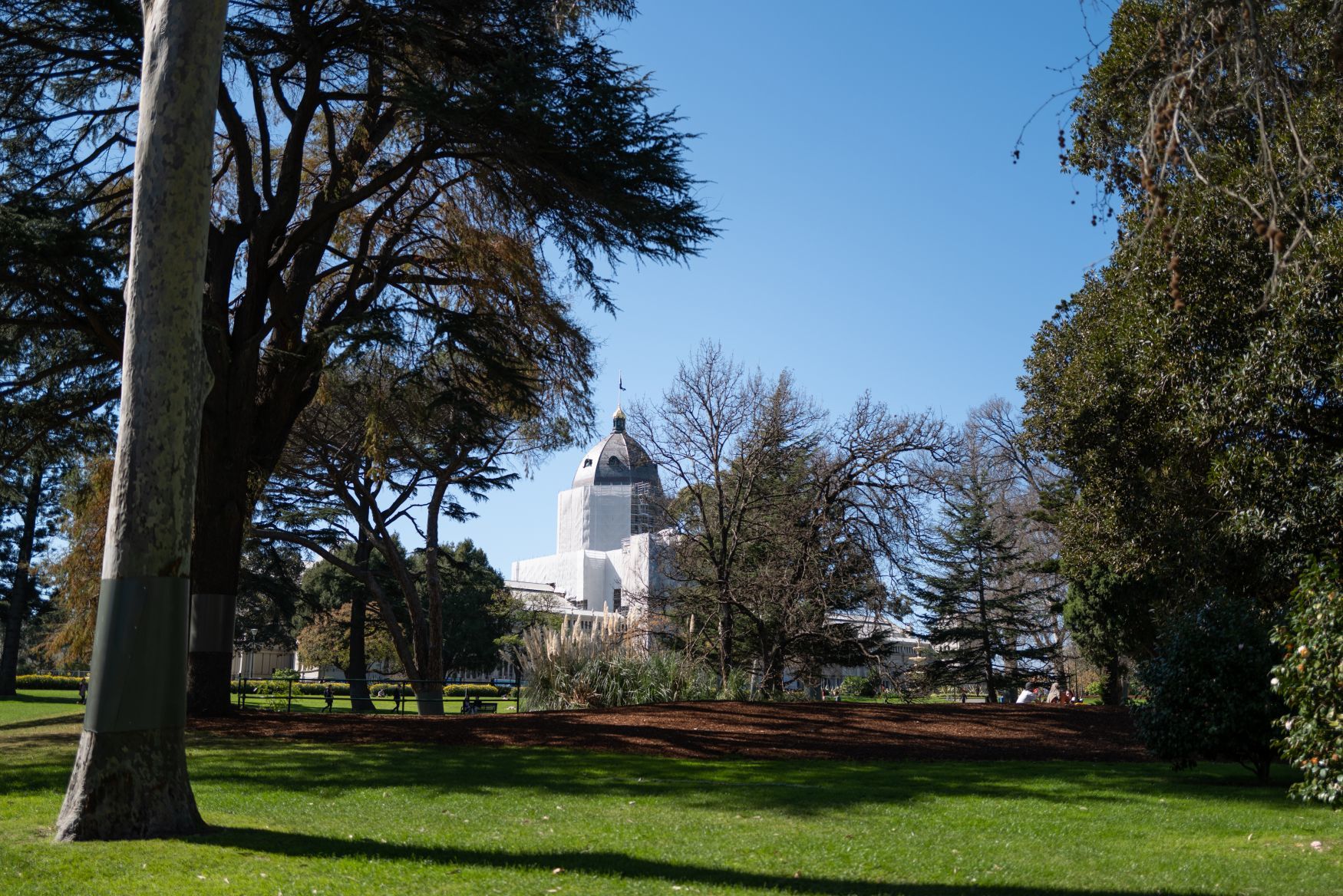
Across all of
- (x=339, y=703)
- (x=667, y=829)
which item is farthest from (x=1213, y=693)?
(x=339, y=703)

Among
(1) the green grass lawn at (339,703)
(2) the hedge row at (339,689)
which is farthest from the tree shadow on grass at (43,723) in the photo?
(2) the hedge row at (339,689)

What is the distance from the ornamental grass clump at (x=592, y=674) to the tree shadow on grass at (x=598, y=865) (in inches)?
352

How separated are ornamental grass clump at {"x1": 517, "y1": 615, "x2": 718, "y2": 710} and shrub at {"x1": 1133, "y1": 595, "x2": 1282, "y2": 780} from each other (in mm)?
7460

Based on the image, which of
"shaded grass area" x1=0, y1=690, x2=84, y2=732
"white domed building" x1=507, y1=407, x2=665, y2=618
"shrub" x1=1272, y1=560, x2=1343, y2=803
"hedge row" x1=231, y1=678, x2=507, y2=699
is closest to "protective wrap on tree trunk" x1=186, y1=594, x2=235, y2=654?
"shaded grass area" x1=0, y1=690, x2=84, y2=732

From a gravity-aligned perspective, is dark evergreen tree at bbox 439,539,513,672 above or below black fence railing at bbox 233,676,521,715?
above

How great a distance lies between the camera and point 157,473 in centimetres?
621

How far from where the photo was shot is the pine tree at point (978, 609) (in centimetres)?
3647

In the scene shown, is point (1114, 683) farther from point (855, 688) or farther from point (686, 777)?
point (686, 777)

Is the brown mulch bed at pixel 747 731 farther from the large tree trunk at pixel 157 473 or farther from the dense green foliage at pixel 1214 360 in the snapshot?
the large tree trunk at pixel 157 473

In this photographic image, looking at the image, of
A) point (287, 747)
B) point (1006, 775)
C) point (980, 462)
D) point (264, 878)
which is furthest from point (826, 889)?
point (980, 462)

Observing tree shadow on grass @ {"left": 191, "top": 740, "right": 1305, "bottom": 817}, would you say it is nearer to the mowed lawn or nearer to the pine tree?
the mowed lawn

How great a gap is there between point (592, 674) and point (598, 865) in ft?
32.4

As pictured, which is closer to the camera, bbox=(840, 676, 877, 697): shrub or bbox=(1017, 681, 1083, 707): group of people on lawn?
bbox=(1017, 681, 1083, 707): group of people on lawn

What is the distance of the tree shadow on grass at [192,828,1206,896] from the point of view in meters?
5.32
